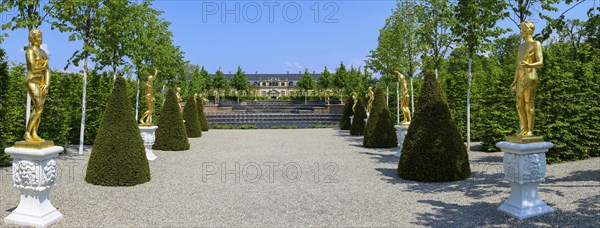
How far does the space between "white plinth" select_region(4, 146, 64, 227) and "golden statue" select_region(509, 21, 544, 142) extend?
7.41 meters

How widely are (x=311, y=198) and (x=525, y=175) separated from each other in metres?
3.73

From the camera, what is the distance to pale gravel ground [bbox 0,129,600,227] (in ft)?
19.7

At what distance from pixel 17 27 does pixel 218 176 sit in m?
7.03

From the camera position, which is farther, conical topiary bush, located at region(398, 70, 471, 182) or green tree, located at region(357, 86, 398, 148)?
green tree, located at region(357, 86, 398, 148)

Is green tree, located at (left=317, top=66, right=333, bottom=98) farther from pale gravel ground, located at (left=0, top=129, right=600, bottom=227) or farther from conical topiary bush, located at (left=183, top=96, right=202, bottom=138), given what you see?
pale gravel ground, located at (left=0, top=129, right=600, bottom=227)

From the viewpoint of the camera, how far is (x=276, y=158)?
13719 mm

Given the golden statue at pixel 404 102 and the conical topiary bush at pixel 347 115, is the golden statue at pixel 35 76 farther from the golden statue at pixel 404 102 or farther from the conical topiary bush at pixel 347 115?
the conical topiary bush at pixel 347 115

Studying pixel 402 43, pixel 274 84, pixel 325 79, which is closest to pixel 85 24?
pixel 402 43

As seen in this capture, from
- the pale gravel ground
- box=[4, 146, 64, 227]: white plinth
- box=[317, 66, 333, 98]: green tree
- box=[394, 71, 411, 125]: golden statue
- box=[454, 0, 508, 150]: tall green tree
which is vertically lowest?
the pale gravel ground

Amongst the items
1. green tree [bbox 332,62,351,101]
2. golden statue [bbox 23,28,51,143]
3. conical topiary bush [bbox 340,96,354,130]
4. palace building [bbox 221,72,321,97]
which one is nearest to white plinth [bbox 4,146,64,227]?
golden statue [bbox 23,28,51,143]

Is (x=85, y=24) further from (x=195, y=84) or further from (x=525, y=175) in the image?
(x=195, y=84)

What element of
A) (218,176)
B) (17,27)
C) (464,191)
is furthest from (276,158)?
(17,27)

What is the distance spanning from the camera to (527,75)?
619 centimetres

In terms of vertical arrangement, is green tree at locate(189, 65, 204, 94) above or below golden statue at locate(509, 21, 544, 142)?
above
